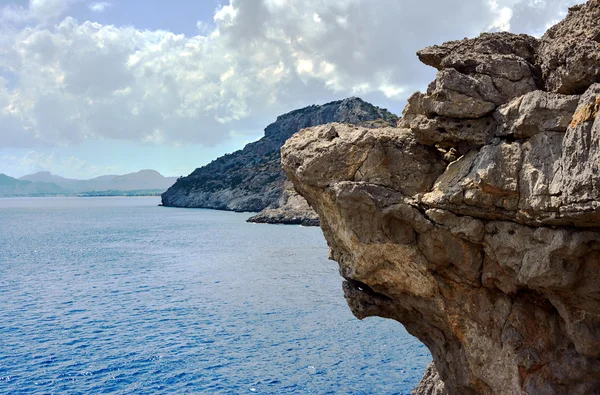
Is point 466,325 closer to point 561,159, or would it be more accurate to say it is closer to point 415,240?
point 415,240

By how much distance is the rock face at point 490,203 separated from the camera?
13.4 meters

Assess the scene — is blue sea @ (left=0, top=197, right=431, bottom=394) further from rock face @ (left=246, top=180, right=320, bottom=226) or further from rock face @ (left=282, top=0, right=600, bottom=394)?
rock face @ (left=246, top=180, right=320, bottom=226)

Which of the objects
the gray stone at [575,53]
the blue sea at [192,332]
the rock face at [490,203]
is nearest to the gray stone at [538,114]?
the rock face at [490,203]

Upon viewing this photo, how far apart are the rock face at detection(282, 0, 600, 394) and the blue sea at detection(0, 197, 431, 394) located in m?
15.9

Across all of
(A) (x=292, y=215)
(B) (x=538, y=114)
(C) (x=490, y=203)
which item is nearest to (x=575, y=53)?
(B) (x=538, y=114)

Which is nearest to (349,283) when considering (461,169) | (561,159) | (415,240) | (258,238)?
(415,240)

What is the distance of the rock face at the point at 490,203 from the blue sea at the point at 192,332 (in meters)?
15.9

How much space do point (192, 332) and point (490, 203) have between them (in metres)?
32.7

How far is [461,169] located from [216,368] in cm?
2472

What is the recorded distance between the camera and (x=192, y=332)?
4241cm

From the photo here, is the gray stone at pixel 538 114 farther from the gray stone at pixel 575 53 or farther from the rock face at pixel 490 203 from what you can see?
the gray stone at pixel 575 53

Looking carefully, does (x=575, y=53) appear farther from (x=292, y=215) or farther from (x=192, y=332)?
(x=292, y=215)

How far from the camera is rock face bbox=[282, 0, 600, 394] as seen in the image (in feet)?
43.8

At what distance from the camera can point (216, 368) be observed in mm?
34750
